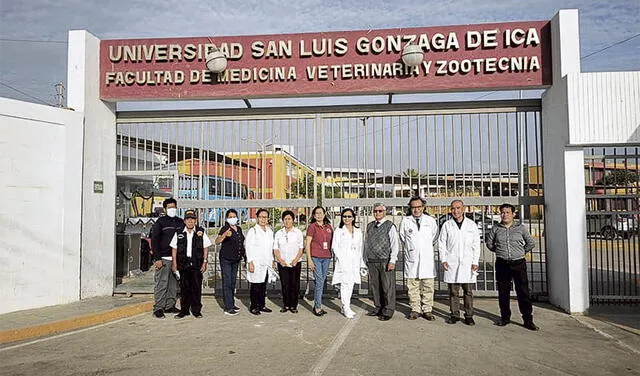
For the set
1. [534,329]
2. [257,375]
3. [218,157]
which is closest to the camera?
[257,375]

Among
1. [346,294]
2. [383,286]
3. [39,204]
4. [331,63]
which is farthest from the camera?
[331,63]

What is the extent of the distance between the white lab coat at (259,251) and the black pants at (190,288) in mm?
812

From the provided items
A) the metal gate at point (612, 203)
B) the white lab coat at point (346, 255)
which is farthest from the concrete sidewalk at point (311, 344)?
the metal gate at point (612, 203)

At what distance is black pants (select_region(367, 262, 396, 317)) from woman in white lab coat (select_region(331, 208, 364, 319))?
251 mm

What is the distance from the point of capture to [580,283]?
8.14 m

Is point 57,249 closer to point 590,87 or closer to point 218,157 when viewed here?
point 218,157

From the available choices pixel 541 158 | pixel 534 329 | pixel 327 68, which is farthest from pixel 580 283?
pixel 327 68

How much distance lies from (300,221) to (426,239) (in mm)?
2986

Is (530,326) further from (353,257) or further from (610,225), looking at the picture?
(353,257)

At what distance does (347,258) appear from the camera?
27.0 feet

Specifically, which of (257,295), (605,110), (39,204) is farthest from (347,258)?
(39,204)

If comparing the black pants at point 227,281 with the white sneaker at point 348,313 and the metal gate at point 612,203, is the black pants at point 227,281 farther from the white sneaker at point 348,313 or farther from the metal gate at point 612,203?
the metal gate at point 612,203

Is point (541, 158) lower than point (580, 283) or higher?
higher

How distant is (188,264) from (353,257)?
99.4 inches
